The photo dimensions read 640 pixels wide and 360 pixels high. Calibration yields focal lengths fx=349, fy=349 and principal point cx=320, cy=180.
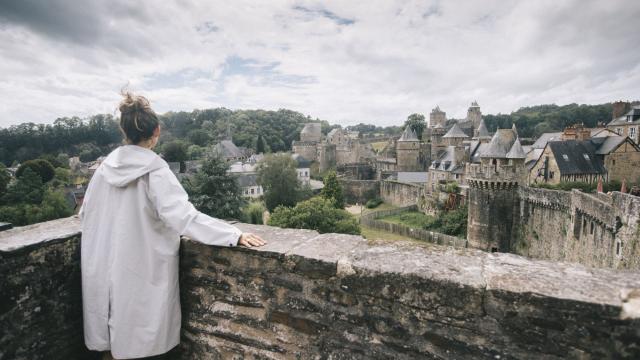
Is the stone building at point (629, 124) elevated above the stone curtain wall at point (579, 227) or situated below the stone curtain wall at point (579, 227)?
above

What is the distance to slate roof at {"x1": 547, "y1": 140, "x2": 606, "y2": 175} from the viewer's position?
89.5 ft

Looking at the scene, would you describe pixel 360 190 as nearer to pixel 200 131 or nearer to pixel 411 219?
pixel 411 219

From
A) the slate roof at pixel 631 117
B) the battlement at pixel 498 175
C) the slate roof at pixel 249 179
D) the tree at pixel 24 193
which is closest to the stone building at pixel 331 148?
the slate roof at pixel 249 179

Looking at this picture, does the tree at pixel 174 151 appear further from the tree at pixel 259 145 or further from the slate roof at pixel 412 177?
the slate roof at pixel 412 177

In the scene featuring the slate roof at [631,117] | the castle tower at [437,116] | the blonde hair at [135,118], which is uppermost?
the castle tower at [437,116]

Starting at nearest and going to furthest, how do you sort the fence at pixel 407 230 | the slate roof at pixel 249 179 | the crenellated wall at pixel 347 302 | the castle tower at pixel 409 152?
the crenellated wall at pixel 347 302 < the fence at pixel 407 230 < the slate roof at pixel 249 179 < the castle tower at pixel 409 152

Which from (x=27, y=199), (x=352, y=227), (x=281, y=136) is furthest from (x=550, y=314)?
(x=281, y=136)

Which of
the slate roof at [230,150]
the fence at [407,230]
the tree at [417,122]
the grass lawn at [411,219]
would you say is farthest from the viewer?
the tree at [417,122]

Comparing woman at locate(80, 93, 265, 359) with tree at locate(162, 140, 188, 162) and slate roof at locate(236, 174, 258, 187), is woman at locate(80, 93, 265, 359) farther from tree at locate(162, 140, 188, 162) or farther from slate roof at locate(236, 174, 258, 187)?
tree at locate(162, 140, 188, 162)

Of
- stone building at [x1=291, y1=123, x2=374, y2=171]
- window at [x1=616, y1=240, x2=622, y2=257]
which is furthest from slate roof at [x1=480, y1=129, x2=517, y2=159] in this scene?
stone building at [x1=291, y1=123, x2=374, y2=171]

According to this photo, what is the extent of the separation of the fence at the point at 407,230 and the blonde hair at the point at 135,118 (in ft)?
81.3

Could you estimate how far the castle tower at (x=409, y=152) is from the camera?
176 ft

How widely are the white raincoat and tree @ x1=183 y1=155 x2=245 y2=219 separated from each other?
21141 millimetres

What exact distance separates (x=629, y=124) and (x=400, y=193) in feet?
94.3
